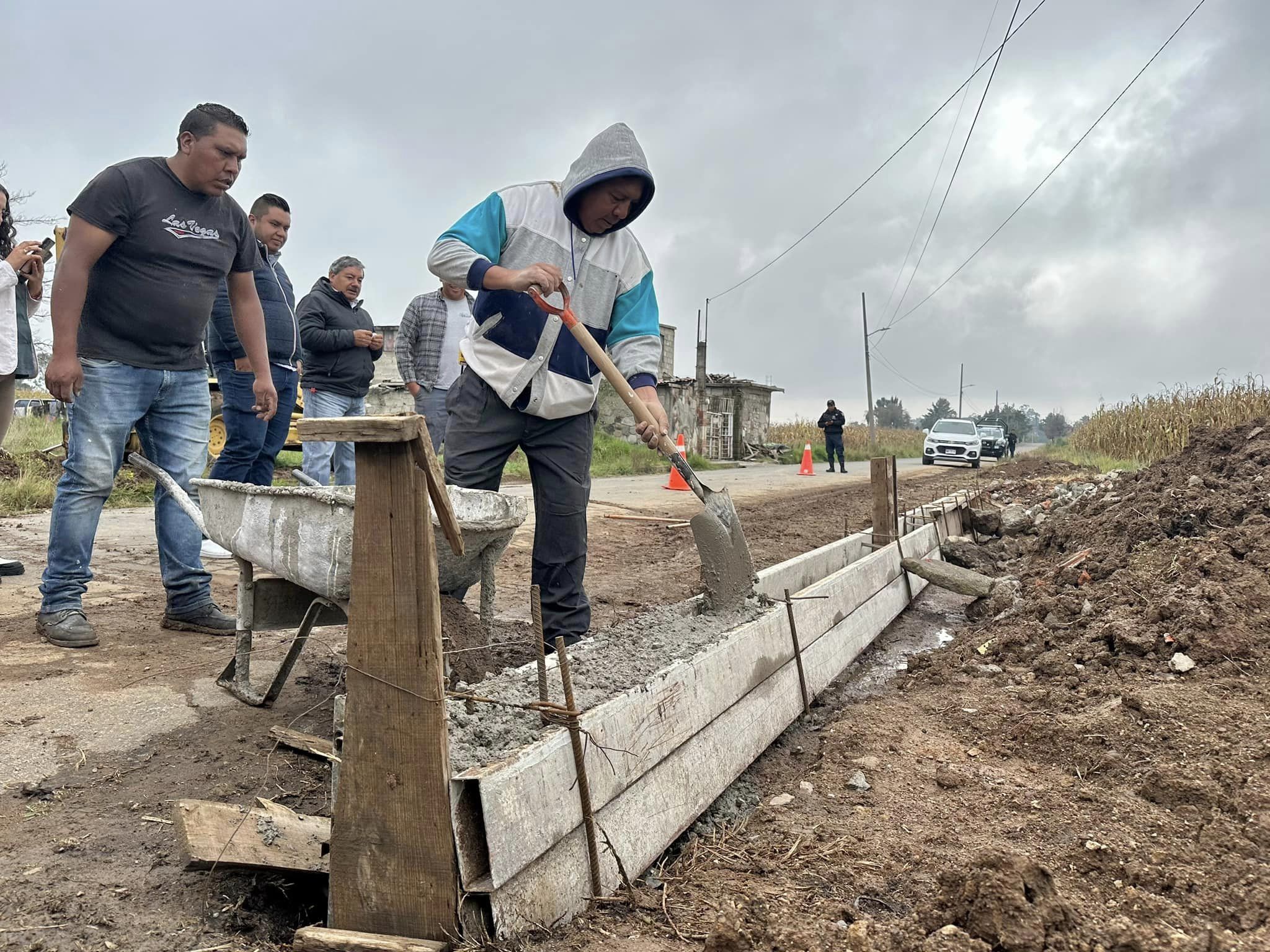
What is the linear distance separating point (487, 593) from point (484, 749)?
1.15m

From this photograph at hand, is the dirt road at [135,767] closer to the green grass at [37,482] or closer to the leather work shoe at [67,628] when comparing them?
the leather work shoe at [67,628]

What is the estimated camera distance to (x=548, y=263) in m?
3.15

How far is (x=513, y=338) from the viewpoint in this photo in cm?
311

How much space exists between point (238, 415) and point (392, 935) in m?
3.63

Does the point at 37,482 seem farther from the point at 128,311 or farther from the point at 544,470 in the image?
the point at 544,470

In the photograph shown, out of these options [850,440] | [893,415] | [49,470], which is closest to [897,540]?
[49,470]

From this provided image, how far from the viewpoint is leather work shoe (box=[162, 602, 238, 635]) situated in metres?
3.82

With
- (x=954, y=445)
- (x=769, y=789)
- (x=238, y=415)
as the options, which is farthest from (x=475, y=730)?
(x=954, y=445)

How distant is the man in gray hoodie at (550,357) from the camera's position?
3.10 metres

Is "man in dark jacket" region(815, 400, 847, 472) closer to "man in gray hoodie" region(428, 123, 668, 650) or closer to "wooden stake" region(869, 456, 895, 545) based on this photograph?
"wooden stake" region(869, 456, 895, 545)

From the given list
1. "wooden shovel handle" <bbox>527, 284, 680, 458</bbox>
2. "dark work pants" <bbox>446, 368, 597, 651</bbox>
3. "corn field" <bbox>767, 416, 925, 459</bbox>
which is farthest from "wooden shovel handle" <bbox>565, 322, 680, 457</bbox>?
"corn field" <bbox>767, 416, 925, 459</bbox>

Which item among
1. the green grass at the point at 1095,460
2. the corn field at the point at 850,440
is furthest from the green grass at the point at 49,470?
the corn field at the point at 850,440

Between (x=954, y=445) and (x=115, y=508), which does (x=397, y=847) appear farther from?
(x=954, y=445)

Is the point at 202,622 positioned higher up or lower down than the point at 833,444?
lower down
